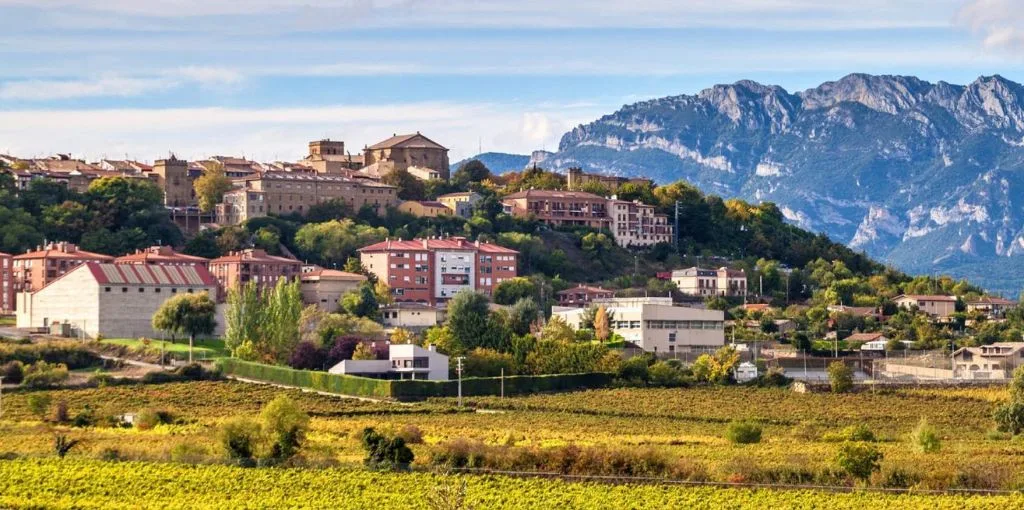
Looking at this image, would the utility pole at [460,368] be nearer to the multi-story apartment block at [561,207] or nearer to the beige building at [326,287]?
A: the beige building at [326,287]

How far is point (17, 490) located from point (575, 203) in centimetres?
9952

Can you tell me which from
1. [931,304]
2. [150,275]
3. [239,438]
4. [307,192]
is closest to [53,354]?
[150,275]

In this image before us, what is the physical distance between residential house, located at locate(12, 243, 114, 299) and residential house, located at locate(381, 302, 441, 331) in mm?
16567

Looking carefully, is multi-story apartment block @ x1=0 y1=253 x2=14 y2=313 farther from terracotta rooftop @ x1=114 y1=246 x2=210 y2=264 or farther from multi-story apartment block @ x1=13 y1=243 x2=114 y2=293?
terracotta rooftop @ x1=114 y1=246 x2=210 y2=264

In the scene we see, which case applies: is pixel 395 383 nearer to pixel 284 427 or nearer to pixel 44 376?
pixel 44 376

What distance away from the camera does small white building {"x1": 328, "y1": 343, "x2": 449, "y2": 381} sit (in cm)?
8381

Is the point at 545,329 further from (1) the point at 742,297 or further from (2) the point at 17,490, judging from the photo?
(2) the point at 17,490

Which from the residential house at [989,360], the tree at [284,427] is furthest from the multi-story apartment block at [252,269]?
the tree at [284,427]

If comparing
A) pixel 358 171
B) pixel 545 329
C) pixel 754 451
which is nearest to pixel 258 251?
pixel 545 329

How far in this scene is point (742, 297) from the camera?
129 m

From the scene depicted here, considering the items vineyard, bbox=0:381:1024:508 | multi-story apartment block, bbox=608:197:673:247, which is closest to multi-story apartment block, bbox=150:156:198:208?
multi-story apartment block, bbox=608:197:673:247

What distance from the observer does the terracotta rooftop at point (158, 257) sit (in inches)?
4176

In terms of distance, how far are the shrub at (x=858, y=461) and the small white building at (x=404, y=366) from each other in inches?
1340

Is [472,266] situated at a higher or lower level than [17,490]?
higher
